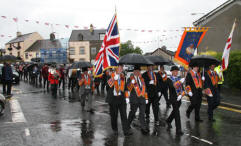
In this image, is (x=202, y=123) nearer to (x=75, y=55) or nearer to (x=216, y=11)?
(x=216, y=11)

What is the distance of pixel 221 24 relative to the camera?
25500 mm

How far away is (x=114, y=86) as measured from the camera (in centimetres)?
627

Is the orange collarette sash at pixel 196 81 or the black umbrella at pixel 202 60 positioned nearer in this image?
the orange collarette sash at pixel 196 81

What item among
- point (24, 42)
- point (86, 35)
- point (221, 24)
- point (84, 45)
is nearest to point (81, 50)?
point (84, 45)

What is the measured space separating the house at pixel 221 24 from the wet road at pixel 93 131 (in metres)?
17.0

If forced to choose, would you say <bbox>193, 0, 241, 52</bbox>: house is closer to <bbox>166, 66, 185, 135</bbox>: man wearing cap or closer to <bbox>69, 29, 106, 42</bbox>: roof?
<bbox>166, 66, 185, 135</bbox>: man wearing cap

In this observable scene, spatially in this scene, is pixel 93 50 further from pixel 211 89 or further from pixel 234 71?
pixel 211 89

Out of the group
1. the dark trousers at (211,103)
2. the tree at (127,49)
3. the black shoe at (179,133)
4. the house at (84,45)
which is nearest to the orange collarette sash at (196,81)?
the dark trousers at (211,103)

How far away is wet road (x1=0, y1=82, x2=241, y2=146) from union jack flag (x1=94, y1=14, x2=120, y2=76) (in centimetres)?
167

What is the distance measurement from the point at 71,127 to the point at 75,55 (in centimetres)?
4911

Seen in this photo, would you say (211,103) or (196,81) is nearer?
(196,81)

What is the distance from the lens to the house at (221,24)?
2391cm

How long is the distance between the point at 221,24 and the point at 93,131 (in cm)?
2258

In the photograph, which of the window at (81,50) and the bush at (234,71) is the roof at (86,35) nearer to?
the window at (81,50)
